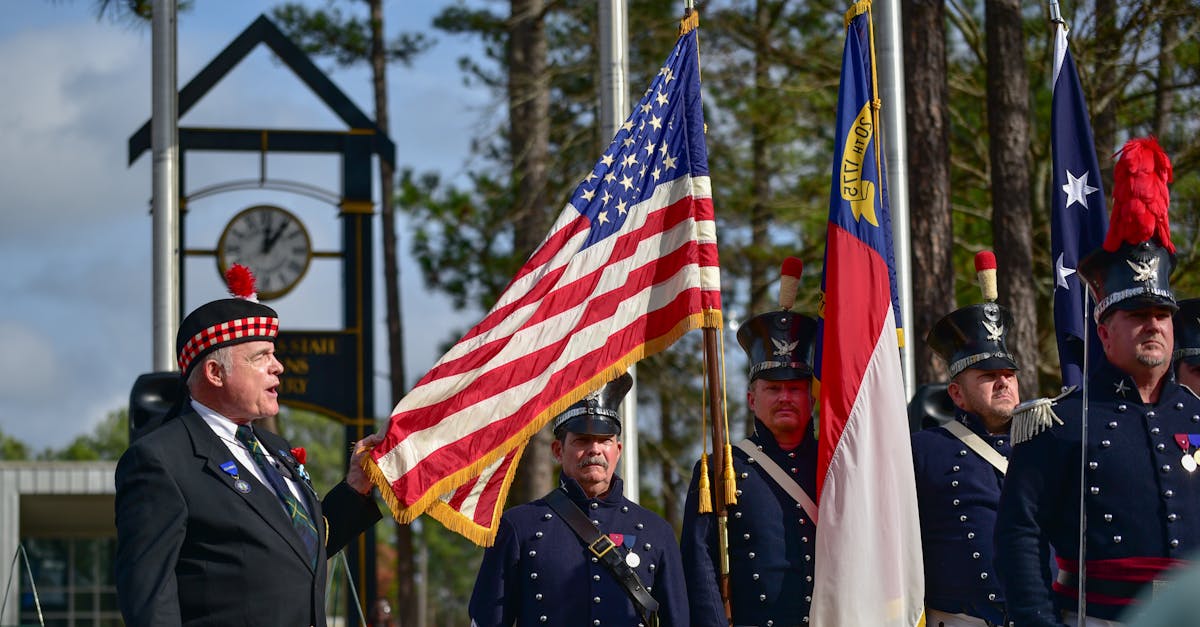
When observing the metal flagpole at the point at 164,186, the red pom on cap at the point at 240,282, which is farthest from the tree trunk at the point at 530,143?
the red pom on cap at the point at 240,282

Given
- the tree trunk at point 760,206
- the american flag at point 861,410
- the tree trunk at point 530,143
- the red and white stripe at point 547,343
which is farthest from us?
the tree trunk at point 760,206

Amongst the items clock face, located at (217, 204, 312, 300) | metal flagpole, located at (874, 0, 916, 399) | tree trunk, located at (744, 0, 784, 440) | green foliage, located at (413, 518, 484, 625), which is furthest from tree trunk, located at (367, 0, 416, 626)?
green foliage, located at (413, 518, 484, 625)

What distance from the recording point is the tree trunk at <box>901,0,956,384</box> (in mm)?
11523

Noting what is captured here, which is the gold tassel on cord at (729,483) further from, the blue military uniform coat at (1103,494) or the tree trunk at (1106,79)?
the tree trunk at (1106,79)

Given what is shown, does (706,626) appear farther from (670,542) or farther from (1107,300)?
(1107,300)

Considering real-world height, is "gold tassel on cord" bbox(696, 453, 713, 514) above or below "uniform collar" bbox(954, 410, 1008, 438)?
below

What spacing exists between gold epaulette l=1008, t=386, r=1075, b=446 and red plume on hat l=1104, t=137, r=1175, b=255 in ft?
1.77

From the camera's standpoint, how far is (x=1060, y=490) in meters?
5.07

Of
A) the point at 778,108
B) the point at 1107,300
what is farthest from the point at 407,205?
the point at 1107,300

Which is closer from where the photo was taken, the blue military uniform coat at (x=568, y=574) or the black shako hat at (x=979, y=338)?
the blue military uniform coat at (x=568, y=574)

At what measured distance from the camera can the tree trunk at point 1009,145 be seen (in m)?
13.1

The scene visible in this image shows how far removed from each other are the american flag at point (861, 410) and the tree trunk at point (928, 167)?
4.47 metres

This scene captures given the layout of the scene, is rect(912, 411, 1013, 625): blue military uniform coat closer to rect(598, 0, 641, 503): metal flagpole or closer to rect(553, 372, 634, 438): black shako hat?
rect(553, 372, 634, 438): black shako hat

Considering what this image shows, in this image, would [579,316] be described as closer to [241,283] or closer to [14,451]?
[241,283]
